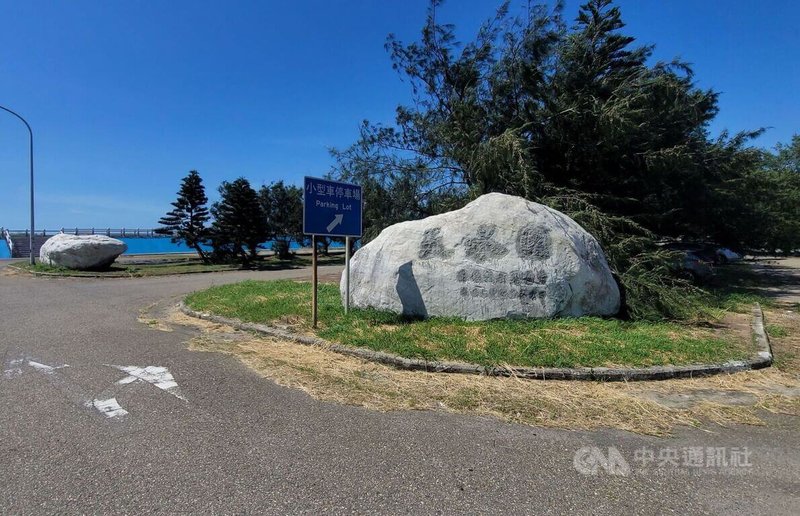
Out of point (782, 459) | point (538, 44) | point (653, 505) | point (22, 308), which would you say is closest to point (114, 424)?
point (653, 505)

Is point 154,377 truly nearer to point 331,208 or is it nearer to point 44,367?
point 44,367

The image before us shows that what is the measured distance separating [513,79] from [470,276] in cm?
869

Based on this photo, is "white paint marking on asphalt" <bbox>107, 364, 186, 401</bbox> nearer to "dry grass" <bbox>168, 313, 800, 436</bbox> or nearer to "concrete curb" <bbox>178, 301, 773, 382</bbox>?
"dry grass" <bbox>168, 313, 800, 436</bbox>

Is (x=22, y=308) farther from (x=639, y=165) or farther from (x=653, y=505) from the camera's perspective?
(x=639, y=165)

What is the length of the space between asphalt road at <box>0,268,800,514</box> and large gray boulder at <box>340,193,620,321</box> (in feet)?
11.4

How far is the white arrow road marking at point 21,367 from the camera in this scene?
197 inches

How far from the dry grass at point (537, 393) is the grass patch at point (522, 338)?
0.41 metres

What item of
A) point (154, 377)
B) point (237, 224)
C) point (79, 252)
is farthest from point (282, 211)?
point (154, 377)

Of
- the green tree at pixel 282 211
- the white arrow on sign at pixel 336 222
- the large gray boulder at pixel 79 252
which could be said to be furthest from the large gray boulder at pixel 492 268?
the green tree at pixel 282 211

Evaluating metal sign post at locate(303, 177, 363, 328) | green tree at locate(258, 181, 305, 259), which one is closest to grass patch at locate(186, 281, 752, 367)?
metal sign post at locate(303, 177, 363, 328)

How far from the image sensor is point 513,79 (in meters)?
13.5

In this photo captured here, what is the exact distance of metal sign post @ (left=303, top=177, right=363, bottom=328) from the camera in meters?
7.39

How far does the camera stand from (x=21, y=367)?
17.2 ft

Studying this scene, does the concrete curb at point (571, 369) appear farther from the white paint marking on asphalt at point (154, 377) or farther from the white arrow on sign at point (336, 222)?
the white arrow on sign at point (336, 222)
